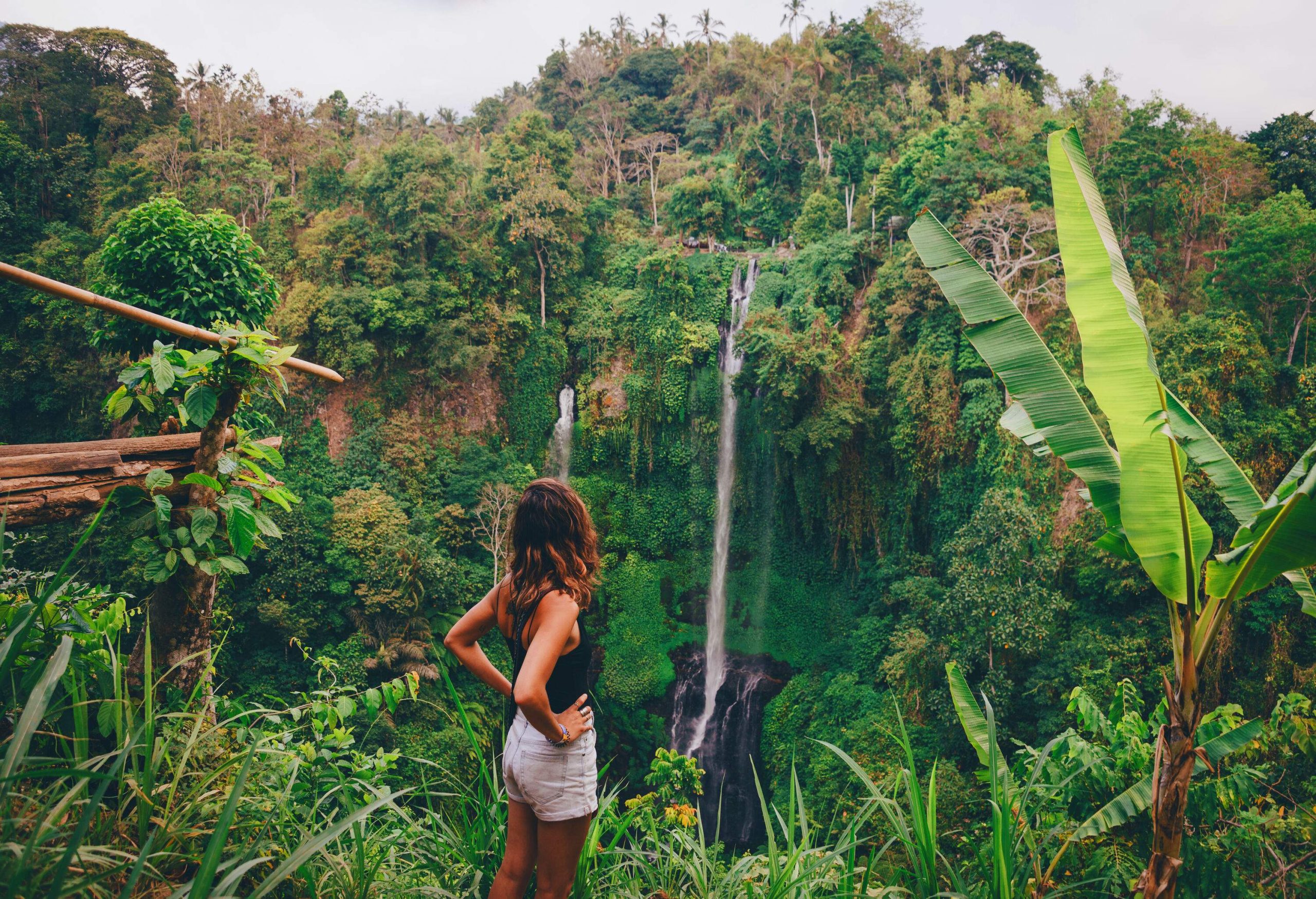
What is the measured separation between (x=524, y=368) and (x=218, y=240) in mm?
7725

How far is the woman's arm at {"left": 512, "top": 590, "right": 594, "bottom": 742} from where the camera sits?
1.45 m

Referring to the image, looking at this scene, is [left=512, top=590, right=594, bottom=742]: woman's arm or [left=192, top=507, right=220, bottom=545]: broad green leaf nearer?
[left=512, top=590, right=594, bottom=742]: woman's arm

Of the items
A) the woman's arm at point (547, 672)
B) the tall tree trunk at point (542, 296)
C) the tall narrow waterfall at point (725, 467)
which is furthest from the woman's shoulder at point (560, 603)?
the tall tree trunk at point (542, 296)

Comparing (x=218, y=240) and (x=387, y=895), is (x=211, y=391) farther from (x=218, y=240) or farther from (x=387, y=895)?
(x=218, y=240)

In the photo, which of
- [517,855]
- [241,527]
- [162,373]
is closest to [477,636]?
[517,855]

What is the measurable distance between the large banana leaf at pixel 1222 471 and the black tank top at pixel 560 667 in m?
1.86

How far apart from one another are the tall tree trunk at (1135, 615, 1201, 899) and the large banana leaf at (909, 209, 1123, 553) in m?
0.49

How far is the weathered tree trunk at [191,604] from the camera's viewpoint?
2.47 metres

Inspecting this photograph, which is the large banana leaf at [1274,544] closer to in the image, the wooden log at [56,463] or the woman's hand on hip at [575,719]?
the woman's hand on hip at [575,719]

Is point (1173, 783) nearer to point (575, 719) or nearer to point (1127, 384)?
point (1127, 384)

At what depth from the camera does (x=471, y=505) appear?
12.3 m

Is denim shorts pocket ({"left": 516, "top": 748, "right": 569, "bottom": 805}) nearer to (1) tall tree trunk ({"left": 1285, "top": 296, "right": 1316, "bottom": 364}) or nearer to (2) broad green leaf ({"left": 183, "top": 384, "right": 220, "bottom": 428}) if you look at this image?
(2) broad green leaf ({"left": 183, "top": 384, "right": 220, "bottom": 428})

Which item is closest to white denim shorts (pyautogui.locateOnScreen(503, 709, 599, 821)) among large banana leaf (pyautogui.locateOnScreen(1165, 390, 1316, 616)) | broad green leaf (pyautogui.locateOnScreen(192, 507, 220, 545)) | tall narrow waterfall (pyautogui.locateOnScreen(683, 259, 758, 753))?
broad green leaf (pyautogui.locateOnScreen(192, 507, 220, 545))

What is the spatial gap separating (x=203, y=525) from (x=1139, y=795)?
3029 millimetres
